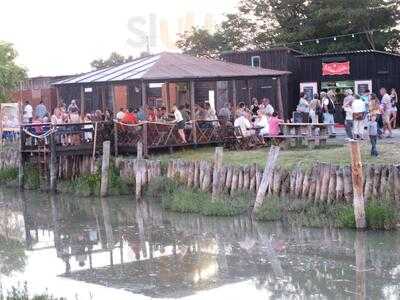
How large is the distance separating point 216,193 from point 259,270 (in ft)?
18.2

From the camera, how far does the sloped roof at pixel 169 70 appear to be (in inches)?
912

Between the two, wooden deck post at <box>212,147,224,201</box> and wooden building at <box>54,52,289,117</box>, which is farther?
wooden building at <box>54,52,289,117</box>

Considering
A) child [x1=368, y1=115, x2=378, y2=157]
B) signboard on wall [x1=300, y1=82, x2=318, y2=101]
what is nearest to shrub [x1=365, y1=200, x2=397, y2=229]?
child [x1=368, y1=115, x2=378, y2=157]

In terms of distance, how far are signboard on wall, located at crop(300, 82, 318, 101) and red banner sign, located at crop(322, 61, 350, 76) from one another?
70 centimetres

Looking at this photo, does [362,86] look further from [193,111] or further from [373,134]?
[373,134]

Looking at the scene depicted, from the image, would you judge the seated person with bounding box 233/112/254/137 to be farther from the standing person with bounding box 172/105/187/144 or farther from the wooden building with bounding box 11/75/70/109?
the wooden building with bounding box 11/75/70/109

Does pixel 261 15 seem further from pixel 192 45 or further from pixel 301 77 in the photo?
pixel 301 77

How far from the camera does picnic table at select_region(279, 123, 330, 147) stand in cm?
2280

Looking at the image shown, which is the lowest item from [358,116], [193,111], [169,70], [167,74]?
[358,116]

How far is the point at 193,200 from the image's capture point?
60.7ft

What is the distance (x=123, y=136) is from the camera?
2388 cm

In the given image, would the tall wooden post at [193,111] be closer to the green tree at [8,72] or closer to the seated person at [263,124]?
the seated person at [263,124]

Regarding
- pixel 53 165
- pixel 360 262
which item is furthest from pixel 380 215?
pixel 53 165

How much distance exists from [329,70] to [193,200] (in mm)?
14378
